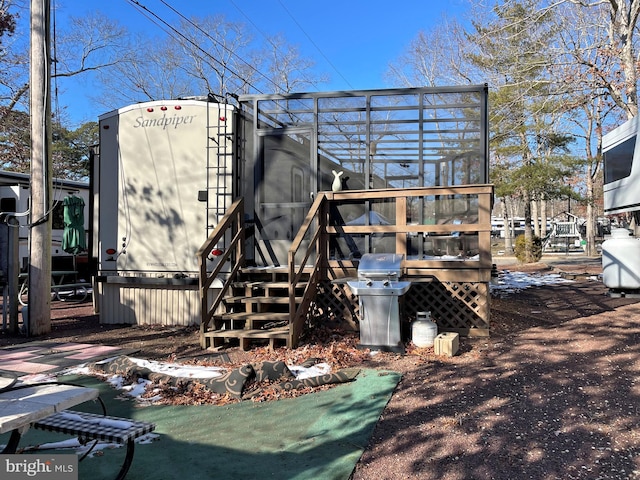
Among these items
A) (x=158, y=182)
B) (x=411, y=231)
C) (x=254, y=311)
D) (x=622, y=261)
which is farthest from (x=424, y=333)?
(x=622, y=261)

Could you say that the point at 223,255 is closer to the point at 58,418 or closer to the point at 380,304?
the point at 380,304

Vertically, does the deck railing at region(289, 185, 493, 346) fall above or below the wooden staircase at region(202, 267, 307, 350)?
above

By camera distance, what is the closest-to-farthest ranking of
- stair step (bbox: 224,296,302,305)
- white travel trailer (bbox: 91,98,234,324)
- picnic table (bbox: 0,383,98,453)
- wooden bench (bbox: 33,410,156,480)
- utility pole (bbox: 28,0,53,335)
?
1. picnic table (bbox: 0,383,98,453)
2. wooden bench (bbox: 33,410,156,480)
3. stair step (bbox: 224,296,302,305)
4. utility pole (bbox: 28,0,53,335)
5. white travel trailer (bbox: 91,98,234,324)

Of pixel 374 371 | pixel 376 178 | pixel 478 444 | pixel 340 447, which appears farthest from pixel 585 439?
pixel 376 178

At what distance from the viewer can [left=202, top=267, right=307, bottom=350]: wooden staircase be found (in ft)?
19.0

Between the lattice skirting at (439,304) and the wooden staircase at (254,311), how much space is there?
1.48 feet

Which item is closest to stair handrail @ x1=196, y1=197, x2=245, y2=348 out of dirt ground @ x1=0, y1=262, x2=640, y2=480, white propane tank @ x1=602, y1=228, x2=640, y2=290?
dirt ground @ x1=0, y1=262, x2=640, y2=480

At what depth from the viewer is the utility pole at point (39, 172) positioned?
6711 millimetres

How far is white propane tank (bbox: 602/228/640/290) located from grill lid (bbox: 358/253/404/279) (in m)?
5.64

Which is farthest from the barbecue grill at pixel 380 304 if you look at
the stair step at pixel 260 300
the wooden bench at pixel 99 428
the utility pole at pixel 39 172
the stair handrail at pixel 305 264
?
the utility pole at pixel 39 172

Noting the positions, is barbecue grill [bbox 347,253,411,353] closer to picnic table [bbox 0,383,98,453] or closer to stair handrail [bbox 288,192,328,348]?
stair handrail [bbox 288,192,328,348]

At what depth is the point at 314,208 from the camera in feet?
20.8

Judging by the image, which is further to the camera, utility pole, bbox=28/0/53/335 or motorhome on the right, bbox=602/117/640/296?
motorhome on the right, bbox=602/117/640/296

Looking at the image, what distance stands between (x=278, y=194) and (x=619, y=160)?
851cm
